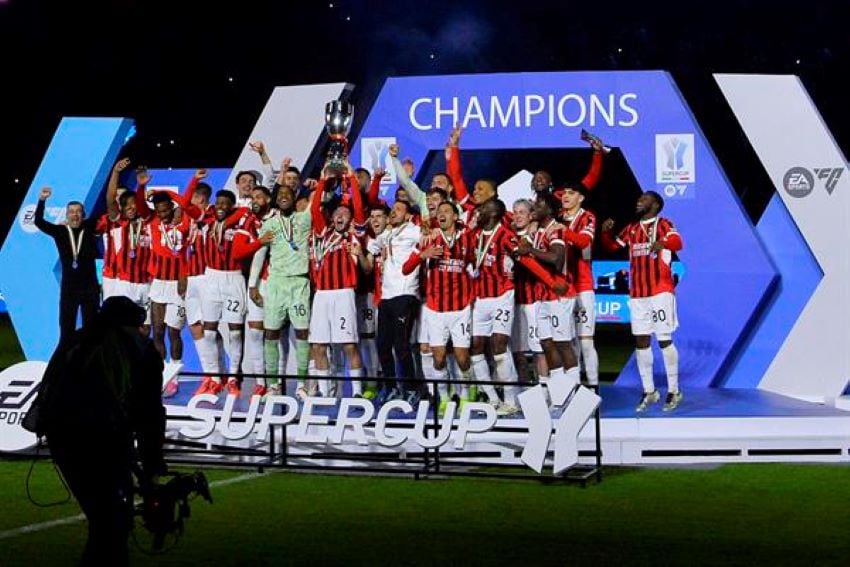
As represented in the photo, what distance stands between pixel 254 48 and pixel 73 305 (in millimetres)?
16162

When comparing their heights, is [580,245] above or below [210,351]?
above

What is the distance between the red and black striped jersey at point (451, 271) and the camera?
1195 cm

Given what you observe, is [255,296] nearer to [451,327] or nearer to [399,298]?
[399,298]

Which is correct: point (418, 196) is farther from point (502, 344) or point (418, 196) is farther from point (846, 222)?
point (846, 222)

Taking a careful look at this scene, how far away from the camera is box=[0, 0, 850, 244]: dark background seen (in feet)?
93.0

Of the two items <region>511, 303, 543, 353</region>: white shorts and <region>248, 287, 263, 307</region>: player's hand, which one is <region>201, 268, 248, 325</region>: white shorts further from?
<region>511, 303, 543, 353</region>: white shorts

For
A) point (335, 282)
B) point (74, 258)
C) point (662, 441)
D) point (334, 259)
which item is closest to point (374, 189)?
point (334, 259)

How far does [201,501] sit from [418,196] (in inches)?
178

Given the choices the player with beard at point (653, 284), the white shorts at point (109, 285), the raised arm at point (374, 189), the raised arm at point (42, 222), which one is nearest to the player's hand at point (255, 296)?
the raised arm at point (374, 189)

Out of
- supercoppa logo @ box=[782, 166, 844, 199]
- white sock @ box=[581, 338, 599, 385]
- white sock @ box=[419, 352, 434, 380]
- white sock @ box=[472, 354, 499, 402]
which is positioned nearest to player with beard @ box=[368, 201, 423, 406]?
white sock @ box=[419, 352, 434, 380]

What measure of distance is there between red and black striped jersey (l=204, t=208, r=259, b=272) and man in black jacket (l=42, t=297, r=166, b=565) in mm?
6963

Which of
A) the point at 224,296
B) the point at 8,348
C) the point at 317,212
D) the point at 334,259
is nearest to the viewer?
the point at 334,259

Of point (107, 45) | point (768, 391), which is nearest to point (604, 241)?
point (768, 391)

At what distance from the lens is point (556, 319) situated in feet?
40.2
